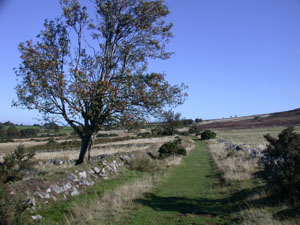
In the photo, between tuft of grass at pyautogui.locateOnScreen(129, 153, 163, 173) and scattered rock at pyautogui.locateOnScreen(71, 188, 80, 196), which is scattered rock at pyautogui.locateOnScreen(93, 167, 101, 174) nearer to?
scattered rock at pyautogui.locateOnScreen(71, 188, 80, 196)

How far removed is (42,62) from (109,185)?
6.21 metres

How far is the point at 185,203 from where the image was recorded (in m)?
9.51

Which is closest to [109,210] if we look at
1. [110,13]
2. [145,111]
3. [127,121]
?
[127,121]

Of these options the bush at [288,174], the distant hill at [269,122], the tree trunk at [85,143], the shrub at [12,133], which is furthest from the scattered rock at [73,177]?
the distant hill at [269,122]

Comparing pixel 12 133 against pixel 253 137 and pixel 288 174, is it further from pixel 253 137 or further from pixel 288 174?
pixel 288 174

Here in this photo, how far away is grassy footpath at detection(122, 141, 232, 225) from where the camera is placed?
7637 mm

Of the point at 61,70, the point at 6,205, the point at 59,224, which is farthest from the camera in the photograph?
the point at 61,70

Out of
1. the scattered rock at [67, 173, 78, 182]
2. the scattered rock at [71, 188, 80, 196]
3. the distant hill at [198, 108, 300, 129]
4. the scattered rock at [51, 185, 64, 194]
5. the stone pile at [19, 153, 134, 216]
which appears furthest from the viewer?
the distant hill at [198, 108, 300, 129]

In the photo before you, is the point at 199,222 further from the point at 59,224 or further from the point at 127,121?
the point at 127,121

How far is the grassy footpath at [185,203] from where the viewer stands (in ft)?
25.1

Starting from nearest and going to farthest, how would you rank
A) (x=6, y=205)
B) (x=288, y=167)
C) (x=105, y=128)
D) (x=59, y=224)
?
(x=6, y=205)
(x=59, y=224)
(x=288, y=167)
(x=105, y=128)

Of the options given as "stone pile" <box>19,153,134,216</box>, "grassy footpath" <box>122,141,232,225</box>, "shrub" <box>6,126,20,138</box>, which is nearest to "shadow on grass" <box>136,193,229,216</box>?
"grassy footpath" <box>122,141,232,225</box>

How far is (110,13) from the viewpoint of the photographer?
1345 centimetres

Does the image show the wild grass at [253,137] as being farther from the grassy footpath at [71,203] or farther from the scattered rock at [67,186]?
the scattered rock at [67,186]
